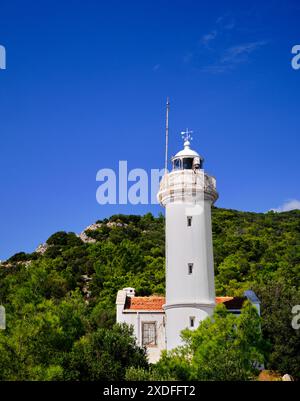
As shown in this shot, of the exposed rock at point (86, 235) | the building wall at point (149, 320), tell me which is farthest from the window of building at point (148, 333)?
the exposed rock at point (86, 235)

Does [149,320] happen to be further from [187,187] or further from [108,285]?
[108,285]

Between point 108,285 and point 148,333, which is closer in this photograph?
point 148,333

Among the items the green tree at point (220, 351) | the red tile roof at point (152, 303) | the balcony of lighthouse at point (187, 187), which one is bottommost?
the green tree at point (220, 351)

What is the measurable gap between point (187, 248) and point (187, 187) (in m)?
3.15

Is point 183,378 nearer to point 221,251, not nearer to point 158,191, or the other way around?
point 158,191

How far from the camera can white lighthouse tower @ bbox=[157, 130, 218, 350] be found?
87.0 feet

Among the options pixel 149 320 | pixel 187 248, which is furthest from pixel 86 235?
pixel 187 248

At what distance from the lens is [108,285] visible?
49656 mm

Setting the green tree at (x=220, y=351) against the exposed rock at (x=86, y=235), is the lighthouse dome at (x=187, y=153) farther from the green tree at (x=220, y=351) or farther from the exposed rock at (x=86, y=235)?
the exposed rock at (x=86, y=235)

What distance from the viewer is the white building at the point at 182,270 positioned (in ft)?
87.4

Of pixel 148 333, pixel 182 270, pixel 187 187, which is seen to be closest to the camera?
pixel 182 270

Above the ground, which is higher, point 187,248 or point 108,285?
point 108,285

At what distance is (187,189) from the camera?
2822cm

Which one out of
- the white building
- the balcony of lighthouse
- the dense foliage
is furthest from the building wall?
the balcony of lighthouse
